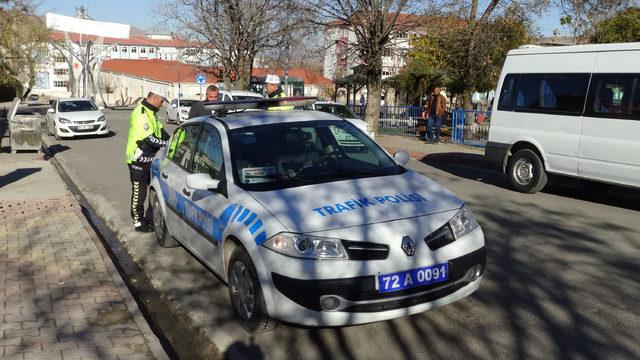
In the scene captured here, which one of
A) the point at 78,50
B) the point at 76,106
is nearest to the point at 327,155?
the point at 76,106

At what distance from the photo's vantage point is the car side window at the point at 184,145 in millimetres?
5715

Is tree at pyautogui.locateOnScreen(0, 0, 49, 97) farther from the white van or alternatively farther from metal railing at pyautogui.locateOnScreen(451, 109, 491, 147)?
the white van

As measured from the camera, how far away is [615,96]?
8039 millimetres

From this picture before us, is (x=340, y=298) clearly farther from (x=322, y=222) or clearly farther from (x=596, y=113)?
(x=596, y=113)

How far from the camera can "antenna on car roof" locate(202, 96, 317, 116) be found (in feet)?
18.3

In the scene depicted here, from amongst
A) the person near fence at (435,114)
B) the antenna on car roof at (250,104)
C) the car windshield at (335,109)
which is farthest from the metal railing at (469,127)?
the antenna on car roof at (250,104)

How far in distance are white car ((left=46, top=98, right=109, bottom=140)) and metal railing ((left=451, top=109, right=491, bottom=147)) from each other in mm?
12218

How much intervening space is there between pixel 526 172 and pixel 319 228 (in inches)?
261

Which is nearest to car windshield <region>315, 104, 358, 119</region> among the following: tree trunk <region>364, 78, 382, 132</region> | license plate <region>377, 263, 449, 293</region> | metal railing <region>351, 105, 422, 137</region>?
tree trunk <region>364, 78, 382, 132</region>

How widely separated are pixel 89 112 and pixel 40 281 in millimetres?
16881

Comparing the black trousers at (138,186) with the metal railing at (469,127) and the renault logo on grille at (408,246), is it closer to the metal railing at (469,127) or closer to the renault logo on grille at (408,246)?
the renault logo on grille at (408,246)

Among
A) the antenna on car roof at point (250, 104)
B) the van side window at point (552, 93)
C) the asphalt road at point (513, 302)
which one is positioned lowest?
the asphalt road at point (513, 302)

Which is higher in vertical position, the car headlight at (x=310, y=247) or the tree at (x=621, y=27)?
the tree at (x=621, y=27)

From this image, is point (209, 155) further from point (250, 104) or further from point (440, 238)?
point (440, 238)
